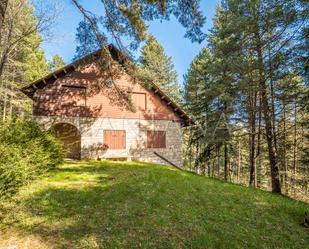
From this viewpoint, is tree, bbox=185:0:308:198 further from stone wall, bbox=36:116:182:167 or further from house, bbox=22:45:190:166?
house, bbox=22:45:190:166

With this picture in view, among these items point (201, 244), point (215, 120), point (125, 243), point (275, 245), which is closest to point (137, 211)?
point (125, 243)

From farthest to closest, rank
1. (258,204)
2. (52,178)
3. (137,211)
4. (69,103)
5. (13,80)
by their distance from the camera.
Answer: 1. (13,80)
2. (69,103)
3. (52,178)
4. (258,204)
5. (137,211)

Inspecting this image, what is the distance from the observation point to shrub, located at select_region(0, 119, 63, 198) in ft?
19.6

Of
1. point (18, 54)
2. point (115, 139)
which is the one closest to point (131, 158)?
point (115, 139)

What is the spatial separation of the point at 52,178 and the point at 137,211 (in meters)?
4.39

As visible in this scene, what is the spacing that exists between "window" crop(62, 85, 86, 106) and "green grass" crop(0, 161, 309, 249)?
7.11 m

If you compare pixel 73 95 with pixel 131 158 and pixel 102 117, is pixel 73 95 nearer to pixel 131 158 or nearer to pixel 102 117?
pixel 102 117

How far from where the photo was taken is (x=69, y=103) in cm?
1484

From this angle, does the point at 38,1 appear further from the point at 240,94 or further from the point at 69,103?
the point at 240,94

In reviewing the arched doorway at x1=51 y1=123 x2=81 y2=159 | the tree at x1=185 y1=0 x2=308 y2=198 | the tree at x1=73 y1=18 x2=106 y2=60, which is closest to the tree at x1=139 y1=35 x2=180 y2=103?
the tree at x1=185 y1=0 x2=308 y2=198

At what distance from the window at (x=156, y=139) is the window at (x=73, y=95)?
518 centimetres

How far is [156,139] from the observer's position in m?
17.0

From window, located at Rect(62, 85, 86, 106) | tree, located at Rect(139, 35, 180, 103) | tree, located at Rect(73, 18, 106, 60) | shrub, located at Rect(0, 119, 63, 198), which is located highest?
tree, located at Rect(139, 35, 180, 103)

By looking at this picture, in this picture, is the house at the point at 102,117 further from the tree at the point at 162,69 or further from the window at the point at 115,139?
the tree at the point at 162,69
